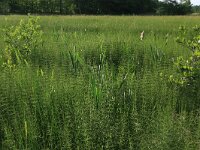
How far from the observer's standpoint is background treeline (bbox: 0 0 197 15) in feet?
128

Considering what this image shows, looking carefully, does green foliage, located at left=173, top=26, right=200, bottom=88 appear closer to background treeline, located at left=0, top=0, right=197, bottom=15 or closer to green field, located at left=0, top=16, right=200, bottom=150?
green field, located at left=0, top=16, right=200, bottom=150

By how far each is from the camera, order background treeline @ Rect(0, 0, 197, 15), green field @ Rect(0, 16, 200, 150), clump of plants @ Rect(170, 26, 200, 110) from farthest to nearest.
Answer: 1. background treeline @ Rect(0, 0, 197, 15)
2. clump of plants @ Rect(170, 26, 200, 110)
3. green field @ Rect(0, 16, 200, 150)

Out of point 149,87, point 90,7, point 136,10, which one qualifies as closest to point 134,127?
point 149,87

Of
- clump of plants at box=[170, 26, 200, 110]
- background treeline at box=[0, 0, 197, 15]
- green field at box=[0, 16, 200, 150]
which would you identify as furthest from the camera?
background treeline at box=[0, 0, 197, 15]

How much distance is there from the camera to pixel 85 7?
127ft

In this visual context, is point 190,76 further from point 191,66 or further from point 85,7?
point 85,7

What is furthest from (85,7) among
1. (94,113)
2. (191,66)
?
(94,113)

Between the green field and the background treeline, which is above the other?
the background treeline

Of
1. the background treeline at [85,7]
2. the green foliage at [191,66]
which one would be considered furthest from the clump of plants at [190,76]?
the background treeline at [85,7]

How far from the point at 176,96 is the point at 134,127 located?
1.15 meters

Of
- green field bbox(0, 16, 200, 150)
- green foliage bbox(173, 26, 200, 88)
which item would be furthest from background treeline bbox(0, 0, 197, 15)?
green field bbox(0, 16, 200, 150)

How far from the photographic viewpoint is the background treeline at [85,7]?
3906cm

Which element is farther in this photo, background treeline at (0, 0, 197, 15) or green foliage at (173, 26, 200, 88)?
background treeline at (0, 0, 197, 15)

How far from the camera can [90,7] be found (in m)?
39.5
